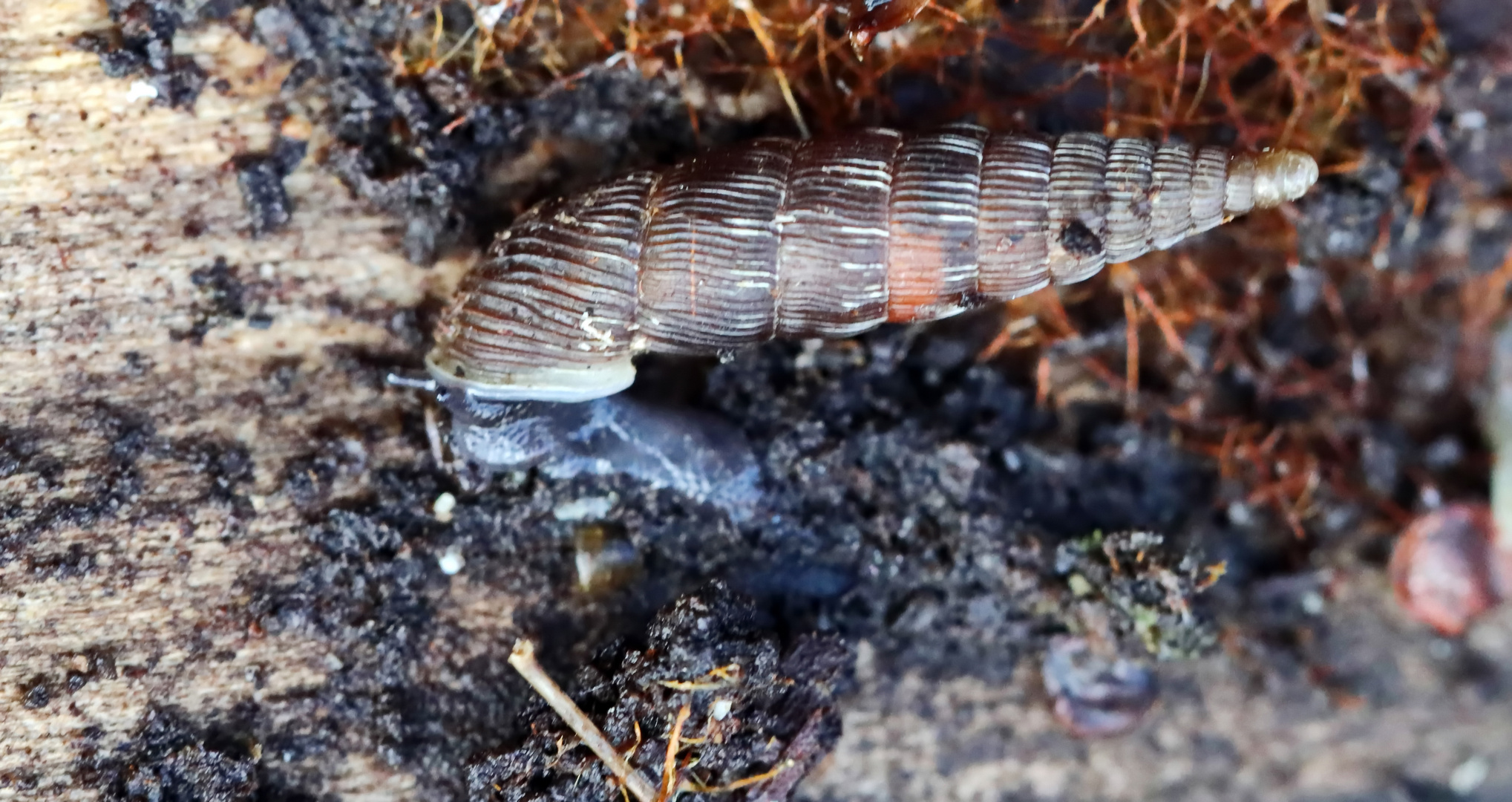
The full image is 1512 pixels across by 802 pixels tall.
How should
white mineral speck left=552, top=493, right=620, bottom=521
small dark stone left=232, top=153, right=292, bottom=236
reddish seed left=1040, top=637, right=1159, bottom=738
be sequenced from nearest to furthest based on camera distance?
small dark stone left=232, top=153, right=292, bottom=236 → white mineral speck left=552, top=493, right=620, bottom=521 → reddish seed left=1040, top=637, right=1159, bottom=738

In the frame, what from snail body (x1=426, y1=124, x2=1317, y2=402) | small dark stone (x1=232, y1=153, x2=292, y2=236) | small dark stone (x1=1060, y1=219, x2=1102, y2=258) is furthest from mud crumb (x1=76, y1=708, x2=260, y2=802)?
small dark stone (x1=1060, y1=219, x2=1102, y2=258)

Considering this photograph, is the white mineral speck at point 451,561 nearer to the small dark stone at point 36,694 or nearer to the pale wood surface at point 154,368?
the pale wood surface at point 154,368

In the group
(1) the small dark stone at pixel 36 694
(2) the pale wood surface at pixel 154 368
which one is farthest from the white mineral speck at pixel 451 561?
(1) the small dark stone at pixel 36 694

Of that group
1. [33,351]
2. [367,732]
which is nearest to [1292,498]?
[367,732]

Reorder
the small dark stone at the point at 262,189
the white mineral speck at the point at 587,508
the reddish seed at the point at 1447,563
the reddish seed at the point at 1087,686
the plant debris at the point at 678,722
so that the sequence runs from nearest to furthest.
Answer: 1. the plant debris at the point at 678,722
2. the small dark stone at the point at 262,189
3. the white mineral speck at the point at 587,508
4. the reddish seed at the point at 1087,686
5. the reddish seed at the point at 1447,563

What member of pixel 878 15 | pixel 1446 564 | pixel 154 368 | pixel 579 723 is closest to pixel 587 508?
pixel 579 723

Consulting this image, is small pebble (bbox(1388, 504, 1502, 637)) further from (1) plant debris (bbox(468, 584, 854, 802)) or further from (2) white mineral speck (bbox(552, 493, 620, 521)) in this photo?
(2) white mineral speck (bbox(552, 493, 620, 521))
